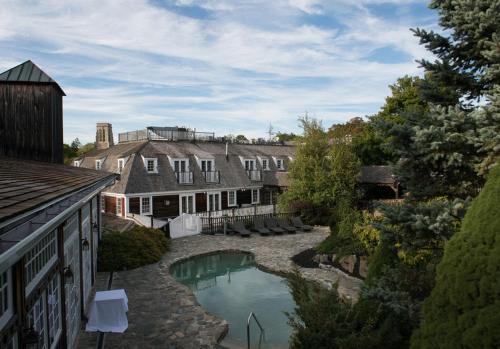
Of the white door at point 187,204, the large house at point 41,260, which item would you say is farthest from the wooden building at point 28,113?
the white door at point 187,204

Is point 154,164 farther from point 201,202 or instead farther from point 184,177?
point 201,202

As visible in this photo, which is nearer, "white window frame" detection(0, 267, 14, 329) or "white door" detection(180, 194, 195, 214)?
"white window frame" detection(0, 267, 14, 329)

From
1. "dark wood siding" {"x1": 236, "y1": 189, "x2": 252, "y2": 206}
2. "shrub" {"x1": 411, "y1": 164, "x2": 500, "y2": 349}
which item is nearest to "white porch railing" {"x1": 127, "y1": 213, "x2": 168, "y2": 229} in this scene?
"dark wood siding" {"x1": 236, "y1": 189, "x2": 252, "y2": 206}

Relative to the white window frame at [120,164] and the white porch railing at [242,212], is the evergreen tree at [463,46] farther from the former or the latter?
the white window frame at [120,164]

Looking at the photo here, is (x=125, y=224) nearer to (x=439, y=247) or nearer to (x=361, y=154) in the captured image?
(x=439, y=247)

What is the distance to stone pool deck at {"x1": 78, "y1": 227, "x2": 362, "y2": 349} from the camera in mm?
9109

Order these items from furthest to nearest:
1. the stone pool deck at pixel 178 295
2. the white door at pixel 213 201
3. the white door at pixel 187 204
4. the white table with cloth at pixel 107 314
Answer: the white door at pixel 213 201 → the white door at pixel 187 204 → the stone pool deck at pixel 178 295 → the white table with cloth at pixel 107 314

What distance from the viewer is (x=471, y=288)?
454 centimetres

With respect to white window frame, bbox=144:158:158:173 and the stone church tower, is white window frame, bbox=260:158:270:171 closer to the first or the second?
white window frame, bbox=144:158:158:173

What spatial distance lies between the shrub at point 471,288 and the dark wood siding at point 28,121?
1685cm

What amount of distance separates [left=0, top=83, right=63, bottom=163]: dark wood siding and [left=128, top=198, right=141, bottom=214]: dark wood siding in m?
8.18

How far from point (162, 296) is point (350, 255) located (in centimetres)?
756

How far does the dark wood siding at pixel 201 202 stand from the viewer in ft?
95.3

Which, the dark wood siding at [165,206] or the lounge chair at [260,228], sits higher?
the dark wood siding at [165,206]
